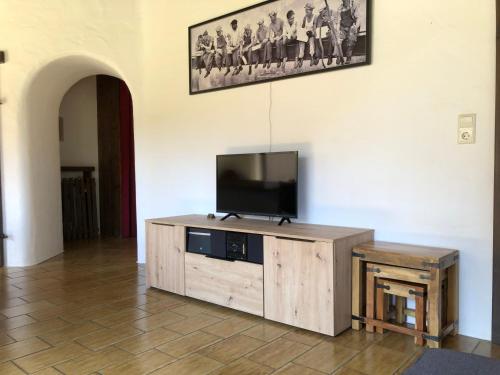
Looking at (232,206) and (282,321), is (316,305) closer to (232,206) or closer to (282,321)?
(282,321)

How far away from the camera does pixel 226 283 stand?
3.13 m

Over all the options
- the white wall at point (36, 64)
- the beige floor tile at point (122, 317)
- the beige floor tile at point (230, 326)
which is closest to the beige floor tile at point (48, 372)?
the beige floor tile at point (122, 317)

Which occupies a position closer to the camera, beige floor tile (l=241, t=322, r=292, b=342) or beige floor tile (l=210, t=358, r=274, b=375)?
beige floor tile (l=210, t=358, r=274, b=375)

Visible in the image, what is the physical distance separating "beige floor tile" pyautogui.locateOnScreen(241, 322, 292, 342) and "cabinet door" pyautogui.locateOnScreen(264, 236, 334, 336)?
0.05 metres

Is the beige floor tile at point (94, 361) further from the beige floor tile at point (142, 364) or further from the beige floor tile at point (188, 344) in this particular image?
the beige floor tile at point (188, 344)

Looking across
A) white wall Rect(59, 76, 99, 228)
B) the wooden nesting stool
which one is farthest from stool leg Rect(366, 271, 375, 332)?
white wall Rect(59, 76, 99, 228)

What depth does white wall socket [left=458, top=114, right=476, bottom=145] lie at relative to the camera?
2.55 m

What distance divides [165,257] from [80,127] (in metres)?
3.56

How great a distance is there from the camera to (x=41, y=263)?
4629 millimetres

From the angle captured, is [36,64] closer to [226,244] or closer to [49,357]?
[226,244]

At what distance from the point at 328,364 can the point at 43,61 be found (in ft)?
13.3

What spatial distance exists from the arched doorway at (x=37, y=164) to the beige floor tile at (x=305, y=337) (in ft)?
10.2

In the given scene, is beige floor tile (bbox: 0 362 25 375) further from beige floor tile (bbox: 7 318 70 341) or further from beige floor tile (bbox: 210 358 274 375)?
A: beige floor tile (bbox: 210 358 274 375)

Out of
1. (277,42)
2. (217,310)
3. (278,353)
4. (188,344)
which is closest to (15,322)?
(188,344)
